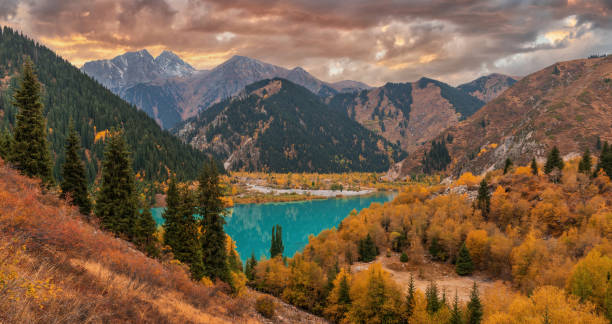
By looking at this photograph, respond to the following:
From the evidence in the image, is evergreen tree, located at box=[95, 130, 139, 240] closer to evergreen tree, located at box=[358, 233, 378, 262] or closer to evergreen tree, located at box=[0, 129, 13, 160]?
evergreen tree, located at box=[0, 129, 13, 160]

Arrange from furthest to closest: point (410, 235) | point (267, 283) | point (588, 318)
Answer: point (410, 235) < point (267, 283) < point (588, 318)

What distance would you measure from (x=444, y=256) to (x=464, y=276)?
760cm

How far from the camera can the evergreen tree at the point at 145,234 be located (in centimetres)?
3539

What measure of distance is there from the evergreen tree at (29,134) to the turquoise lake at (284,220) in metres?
65.8

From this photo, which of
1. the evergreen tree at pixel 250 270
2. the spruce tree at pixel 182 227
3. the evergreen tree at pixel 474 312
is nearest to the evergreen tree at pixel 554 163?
the evergreen tree at pixel 474 312

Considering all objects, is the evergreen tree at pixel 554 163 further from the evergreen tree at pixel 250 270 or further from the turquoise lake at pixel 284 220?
the evergreen tree at pixel 250 270

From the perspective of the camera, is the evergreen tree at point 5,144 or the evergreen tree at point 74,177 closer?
the evergreen tree at point 74,177

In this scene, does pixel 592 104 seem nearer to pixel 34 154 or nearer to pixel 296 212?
pixel 296 212

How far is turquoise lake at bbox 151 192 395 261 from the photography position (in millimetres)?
105375

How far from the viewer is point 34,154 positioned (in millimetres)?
32094

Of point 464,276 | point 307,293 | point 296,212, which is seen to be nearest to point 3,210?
point 307,293

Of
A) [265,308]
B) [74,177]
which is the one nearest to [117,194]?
[74,177]

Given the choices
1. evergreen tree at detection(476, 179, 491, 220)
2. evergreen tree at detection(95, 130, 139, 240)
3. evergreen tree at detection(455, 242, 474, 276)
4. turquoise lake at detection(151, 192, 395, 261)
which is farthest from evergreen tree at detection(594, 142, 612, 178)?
evergreen tree at detection(95, 130, 139, 240)

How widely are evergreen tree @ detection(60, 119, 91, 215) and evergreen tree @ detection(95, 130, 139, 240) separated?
1.60 m
